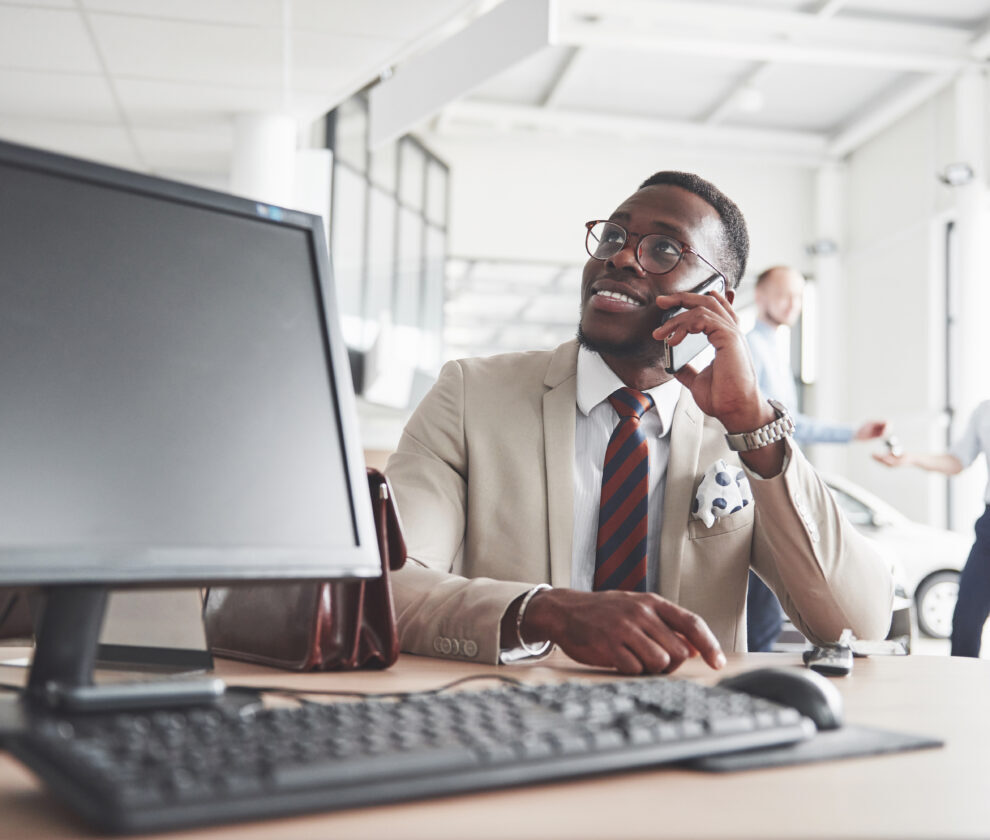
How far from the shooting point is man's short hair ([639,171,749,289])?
198 centimetres

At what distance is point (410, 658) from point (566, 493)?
47 cm

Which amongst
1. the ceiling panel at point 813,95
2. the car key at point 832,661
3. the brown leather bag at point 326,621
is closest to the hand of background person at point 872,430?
the car key at point 832,661

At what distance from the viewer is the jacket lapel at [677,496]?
1618 mm

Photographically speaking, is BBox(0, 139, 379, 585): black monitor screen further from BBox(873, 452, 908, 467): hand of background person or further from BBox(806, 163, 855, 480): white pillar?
BBox(806, 163, 855, 480): white pillar

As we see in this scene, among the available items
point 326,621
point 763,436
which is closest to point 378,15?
point 763,436

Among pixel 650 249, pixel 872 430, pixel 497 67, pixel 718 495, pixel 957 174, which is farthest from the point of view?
pixel 957 174

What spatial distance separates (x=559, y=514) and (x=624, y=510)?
10 centimetres

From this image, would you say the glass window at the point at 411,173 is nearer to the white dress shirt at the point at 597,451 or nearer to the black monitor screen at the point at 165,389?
the white dress shirt at the point at 597,451

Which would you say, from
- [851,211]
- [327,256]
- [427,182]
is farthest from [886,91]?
[327,256]

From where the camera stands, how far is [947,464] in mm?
4480

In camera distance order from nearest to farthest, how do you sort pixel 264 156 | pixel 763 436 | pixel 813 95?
pixel 763 436 → pixel 264 156 → pixel 813 95

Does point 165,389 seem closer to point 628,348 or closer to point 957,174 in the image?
point 628,348

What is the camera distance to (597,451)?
1752mm

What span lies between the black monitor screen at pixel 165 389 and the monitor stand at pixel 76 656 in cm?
3
